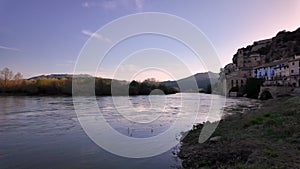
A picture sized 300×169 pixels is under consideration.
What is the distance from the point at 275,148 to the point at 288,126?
2612mm

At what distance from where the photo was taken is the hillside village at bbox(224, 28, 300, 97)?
40.1m

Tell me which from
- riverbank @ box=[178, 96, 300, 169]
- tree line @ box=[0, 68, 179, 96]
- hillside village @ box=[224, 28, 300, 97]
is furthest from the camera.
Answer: tree line @ box=[0, 68, 179, 96]

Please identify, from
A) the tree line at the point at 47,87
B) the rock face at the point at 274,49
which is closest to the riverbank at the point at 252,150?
the tree line at the point at 47,87

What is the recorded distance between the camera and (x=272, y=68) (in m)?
50.2

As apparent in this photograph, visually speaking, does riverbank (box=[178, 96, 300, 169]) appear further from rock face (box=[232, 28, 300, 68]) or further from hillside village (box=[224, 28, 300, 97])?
rock face (box=[232, 28, 300, 68])

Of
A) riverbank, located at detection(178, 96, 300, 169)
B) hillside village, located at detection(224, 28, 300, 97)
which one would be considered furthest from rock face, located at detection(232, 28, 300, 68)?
riverbank, located at detection(178, 96, 300, 169)

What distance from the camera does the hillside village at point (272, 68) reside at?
4012 centimetres

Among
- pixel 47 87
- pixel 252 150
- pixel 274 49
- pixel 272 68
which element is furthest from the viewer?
pixel 274 49

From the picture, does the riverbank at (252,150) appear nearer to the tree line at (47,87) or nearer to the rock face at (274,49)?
the tree line at (47,87)

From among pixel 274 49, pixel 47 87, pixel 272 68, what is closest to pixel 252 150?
pixel 272 68

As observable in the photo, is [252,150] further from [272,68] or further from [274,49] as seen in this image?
[274,49]

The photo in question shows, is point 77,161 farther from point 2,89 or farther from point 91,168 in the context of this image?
point 2,89

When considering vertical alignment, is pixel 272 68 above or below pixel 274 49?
below

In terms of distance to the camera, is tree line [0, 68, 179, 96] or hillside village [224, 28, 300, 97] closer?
hillside village [224, 28, 300, 97]
